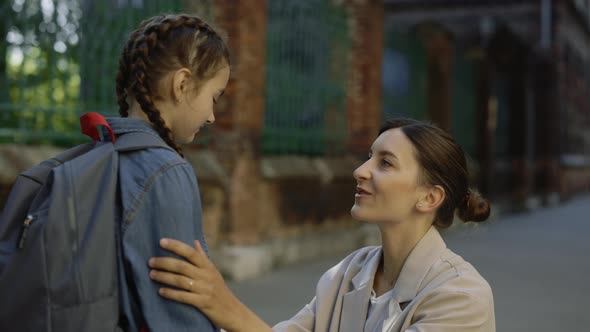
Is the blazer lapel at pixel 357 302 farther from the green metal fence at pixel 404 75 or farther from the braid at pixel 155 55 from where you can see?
the green metal fence at pixel 404 75

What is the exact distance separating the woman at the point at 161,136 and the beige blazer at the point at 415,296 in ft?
1.98

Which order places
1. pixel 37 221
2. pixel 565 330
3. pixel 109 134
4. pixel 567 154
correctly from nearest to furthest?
1. pixel 37 221
2. pixel 109 134
3. pixel 565 330
4. pixel 567 154

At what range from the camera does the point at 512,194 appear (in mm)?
19500

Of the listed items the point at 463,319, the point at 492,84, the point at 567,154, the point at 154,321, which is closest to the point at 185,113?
the point at 154,321

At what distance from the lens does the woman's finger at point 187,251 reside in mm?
1453

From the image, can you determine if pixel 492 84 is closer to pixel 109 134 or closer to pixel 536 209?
pixel 536 209

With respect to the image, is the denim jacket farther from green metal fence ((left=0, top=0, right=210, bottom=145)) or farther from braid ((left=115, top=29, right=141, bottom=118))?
green metal fence ((left=0, top=0, right=210, bottom=145))

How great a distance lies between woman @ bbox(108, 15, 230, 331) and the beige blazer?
23.8 inches

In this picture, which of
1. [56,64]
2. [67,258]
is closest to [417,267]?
[67,258]

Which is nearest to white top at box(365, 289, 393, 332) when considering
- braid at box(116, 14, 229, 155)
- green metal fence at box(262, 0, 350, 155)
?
braid at box(116, 14, 229, 155)

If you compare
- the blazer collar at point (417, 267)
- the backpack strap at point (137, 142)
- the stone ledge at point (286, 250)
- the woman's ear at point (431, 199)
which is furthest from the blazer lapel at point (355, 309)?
the stone ledge at point (286, 250)

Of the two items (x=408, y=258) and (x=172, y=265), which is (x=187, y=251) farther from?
(x=408, y=258)

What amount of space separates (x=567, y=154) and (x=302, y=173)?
20.6m

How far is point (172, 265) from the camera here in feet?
4.80
